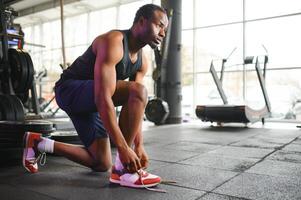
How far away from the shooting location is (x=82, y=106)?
1.63 meters

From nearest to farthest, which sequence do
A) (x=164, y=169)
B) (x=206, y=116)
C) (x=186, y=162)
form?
(x=164, y=169)
(x=186, y=162)
(x=206, y=116)

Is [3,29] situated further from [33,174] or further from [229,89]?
[229,89]

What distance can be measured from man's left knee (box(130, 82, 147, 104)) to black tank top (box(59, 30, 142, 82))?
104 millimetres

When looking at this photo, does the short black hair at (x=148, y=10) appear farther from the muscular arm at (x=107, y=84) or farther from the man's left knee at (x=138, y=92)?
the man's left knee at (x=138, y=92)

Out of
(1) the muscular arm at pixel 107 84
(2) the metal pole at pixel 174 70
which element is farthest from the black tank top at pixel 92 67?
(2) the metal pole at pixel 174 70

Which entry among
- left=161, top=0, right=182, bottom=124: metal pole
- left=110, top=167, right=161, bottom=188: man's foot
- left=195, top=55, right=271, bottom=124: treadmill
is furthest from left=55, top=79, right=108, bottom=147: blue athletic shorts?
left=161, top=0, right=182, bottom=124: metal pole

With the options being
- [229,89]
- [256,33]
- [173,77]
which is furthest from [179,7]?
[229,89]

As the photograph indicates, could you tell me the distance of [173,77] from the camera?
232 inches

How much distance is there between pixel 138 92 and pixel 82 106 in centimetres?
35

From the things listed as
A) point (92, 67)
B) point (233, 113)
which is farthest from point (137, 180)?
point (233, 113)

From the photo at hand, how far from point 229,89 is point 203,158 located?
5.93 metres

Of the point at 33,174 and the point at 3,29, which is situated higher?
the point at 3,29

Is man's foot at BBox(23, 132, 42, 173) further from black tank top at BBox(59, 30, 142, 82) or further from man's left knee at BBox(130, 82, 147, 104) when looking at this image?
man's left knee at BBox(130, 82, 147, 104)

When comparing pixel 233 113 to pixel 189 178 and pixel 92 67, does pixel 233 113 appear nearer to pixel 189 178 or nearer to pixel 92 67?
pixel 189 178
